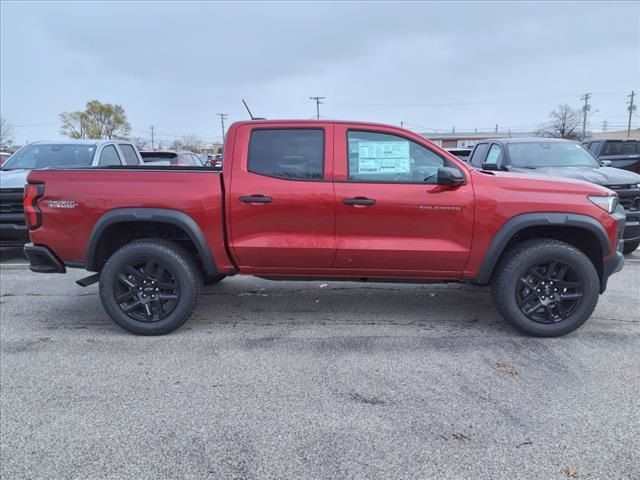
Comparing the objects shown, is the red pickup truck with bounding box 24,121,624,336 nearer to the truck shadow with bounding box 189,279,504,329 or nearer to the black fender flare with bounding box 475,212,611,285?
the black fender flare with bounding box 475,212,611,285

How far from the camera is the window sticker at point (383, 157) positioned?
4.15m

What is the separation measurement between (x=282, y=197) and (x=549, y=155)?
5557 millimetres

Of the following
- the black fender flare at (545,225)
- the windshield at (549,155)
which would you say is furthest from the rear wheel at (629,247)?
the black fender flare at (545,225)

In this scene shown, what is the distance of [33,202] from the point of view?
4.23m

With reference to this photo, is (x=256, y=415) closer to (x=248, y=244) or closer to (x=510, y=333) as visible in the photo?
(x=248, y=244)

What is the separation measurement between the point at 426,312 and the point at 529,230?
1339 mm

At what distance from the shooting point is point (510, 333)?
4.31m

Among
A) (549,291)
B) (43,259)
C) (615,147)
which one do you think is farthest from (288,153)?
(615,147)

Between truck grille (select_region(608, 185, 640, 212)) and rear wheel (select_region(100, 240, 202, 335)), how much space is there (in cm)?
587

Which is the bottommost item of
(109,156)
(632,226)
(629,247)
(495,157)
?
(629,247)

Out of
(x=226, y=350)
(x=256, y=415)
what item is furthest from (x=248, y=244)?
(x=256, y=415)

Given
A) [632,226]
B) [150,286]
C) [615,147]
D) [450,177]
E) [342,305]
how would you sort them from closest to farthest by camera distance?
[450,177]
[150,286]
[342,305]
[632,226]
[615,147]

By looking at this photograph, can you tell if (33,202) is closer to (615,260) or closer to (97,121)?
(615,260)

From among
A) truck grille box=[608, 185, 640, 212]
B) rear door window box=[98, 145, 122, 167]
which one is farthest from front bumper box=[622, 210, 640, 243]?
rear door window box=[98, 145, 122, 167]
